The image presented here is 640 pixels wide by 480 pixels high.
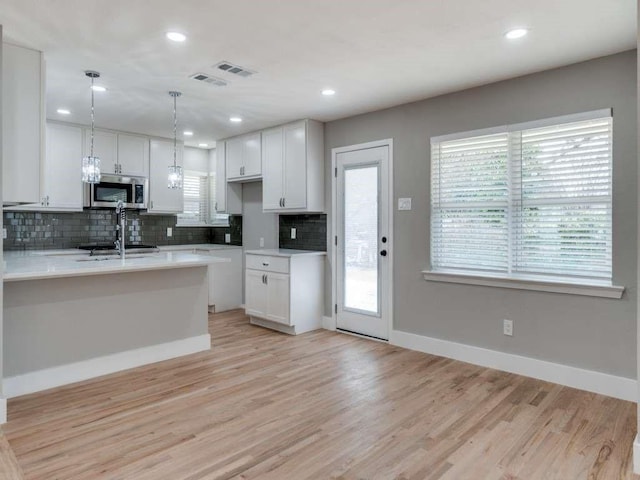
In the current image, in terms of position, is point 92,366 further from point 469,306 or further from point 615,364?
point 615,364

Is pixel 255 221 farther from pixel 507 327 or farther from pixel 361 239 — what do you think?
pixel 507 327

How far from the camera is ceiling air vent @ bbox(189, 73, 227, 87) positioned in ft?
11.5

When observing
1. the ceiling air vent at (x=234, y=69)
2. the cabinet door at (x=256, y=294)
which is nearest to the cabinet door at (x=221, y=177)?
the cabinet door at (x=256, y=294)

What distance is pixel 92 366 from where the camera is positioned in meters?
3.49

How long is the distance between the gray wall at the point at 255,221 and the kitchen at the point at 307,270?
1.91 ft

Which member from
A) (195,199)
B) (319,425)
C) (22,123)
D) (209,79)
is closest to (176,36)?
(209,79)

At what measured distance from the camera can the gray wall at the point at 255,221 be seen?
5918 mm

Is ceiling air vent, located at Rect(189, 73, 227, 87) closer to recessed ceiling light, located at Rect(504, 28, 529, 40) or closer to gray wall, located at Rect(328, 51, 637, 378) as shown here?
gray wall, located at Rect(328, 51, 637, 378)

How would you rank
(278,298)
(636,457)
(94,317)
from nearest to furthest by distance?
1. (636,457)
2. (94,317)
3. (278,298)

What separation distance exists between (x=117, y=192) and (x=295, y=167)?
94.7 inches

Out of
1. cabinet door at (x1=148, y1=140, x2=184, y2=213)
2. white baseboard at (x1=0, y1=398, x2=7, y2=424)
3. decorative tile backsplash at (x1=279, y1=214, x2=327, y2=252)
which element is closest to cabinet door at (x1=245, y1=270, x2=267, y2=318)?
decorative tile backsplash at (x1=279, y1=214, x2=327, y2=252)

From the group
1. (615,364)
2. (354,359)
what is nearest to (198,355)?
(354,359)

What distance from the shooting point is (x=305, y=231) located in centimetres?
543

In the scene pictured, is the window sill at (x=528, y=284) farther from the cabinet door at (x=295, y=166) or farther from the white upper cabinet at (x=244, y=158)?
the white upper cabinet at (x=244, y=158)
